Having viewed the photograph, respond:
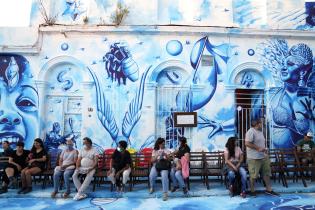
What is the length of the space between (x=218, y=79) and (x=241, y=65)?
0.91 meters

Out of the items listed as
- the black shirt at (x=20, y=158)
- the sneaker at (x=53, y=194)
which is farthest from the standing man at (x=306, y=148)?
the black shirt at (x=20, y=158)

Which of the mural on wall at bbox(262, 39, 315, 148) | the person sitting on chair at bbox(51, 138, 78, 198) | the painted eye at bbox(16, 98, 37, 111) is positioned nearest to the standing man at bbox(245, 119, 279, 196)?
the mural on wall at bbox(262, 39, 315, 148)

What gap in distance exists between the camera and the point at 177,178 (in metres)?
7.80

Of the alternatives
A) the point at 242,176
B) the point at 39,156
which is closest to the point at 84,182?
the point at 39,156

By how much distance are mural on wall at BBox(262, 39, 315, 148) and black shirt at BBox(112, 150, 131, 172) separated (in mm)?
5128

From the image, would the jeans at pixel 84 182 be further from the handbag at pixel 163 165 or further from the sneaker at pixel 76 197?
the handbag at pixel 163 165

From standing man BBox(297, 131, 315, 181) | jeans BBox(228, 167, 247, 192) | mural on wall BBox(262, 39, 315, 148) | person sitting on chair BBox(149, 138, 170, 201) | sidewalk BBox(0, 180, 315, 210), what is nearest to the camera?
sidewalk BBox(0, 180, 315, 210)

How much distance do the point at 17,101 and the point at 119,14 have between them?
4351mm

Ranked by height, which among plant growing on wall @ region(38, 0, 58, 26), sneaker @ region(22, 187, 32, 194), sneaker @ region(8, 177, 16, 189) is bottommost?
sneaker @ region(22, 187, 32, 194)

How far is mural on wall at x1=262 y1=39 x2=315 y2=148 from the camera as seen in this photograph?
419 inches

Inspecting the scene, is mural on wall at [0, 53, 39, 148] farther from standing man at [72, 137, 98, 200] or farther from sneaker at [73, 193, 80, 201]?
sneaker at [73, 193, 80, 201]

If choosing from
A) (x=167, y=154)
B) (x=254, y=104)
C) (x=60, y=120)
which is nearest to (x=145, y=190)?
(x=167, y=154)

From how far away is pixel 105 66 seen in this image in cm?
1056

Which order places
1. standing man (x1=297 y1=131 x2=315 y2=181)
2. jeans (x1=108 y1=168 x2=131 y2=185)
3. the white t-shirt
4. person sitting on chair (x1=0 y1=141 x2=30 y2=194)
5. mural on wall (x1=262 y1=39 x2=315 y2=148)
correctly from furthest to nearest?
mural on wall (x1=262 y1=39 x2=315 y2=148) → standing man (x1=297 y1=131 x2=315 y2=181) → person sitting on chair (x1=0 y1=141 x2=30 y2=194) → the white t-shirt → jeans (x1=108 y1=168 x2=131 y2=185)
